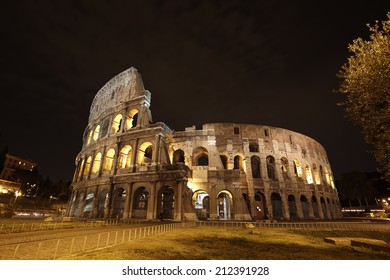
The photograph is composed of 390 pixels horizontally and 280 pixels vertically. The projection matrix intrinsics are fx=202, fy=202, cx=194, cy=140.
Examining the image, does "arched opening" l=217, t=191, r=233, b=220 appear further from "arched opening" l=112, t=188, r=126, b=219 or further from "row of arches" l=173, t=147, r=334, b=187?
"arched opening" l=112, t=188, r=126, b=219

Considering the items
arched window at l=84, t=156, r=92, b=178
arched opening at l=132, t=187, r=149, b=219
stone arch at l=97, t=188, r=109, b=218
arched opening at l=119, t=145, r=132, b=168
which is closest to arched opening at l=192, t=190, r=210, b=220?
arched opening at l=132, t=187, r=149, b=219

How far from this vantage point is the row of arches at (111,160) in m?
25.5

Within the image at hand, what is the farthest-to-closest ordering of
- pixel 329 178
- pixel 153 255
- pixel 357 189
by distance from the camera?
pixel 357 189 → pixel 329 178 → pixel 153 255

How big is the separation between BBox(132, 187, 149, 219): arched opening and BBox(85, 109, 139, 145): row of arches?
29.5 feet

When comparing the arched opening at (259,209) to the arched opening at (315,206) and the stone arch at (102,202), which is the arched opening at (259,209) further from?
the stone arch at (102,202)

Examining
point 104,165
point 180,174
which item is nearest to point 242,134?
point 180,174

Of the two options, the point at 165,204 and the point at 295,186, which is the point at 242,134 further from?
the point at 165,204

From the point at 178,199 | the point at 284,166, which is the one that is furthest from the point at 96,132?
the point at 284,166

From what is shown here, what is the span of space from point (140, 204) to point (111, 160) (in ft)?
25.4

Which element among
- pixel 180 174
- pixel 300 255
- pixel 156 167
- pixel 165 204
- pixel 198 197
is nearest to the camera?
pixel 300 255

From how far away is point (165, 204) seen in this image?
1043 inches

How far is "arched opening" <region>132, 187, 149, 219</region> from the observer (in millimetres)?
23891
